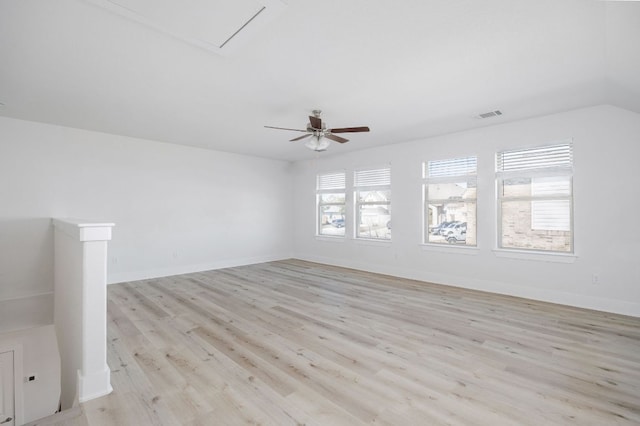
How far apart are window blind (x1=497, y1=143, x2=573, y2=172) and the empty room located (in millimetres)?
33

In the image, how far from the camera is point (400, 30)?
92.9 inches

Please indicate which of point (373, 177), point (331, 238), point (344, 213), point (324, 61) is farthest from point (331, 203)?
point (324, 61)

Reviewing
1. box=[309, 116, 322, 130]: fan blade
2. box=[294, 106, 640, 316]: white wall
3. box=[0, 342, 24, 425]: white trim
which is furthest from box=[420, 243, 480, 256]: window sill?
box=[0, 342, 24, 425]: white trim

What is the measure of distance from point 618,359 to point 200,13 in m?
4.66

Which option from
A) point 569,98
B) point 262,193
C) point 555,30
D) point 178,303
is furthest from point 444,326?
point 262,193

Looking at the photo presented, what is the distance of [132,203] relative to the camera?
5.77 metres

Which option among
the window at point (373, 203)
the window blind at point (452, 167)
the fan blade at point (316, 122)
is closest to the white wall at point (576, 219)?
the window blind at point (452, 167)

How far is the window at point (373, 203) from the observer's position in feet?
21.7

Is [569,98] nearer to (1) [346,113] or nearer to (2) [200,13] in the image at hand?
(1) [346,113]

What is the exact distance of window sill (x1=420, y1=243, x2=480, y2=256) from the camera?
17.1 feet

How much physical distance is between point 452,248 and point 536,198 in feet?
5.11

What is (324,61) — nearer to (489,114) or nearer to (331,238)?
(489,114)

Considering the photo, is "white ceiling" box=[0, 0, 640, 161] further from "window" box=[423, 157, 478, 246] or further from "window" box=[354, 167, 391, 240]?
"window" box=[354, 167, 391, 240]

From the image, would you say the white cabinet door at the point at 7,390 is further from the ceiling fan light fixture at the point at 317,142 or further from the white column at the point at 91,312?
the ceiling fan light fixture at the point at 317,142
